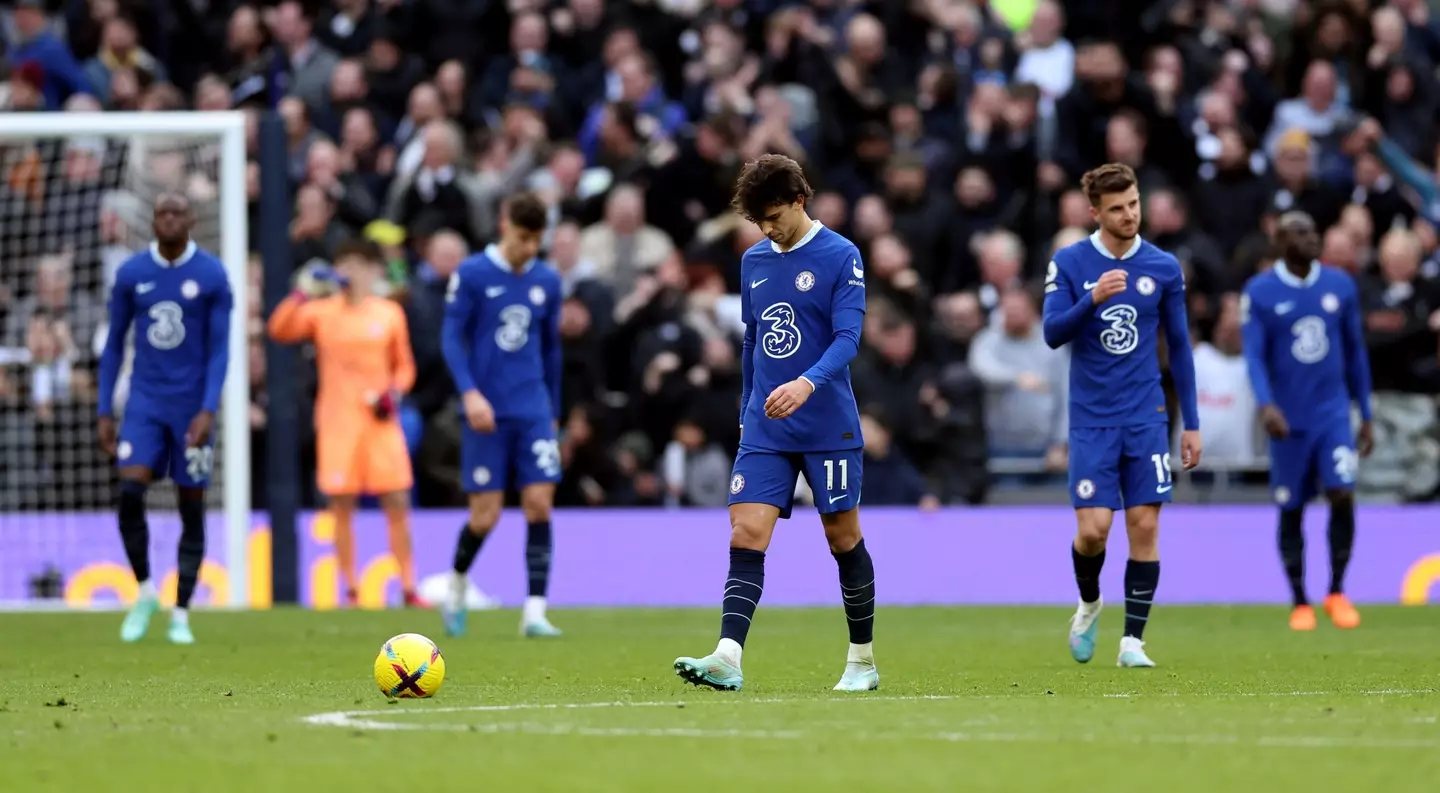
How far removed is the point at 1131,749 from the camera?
21.0ft

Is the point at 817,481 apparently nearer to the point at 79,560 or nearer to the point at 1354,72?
the point at 79,560

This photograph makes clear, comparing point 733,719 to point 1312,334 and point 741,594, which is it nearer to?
point 741,594

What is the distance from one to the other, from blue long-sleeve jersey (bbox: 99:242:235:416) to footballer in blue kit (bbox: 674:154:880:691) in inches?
206

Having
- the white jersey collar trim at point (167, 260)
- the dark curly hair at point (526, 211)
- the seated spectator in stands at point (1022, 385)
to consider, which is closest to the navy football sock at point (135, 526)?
the white jersey collar trim at point (167, 260)

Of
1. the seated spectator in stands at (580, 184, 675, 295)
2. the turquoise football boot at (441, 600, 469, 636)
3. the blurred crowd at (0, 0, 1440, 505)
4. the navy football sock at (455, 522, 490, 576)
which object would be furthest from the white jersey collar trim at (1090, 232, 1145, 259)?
the seated spectator in stands at (580, 184, 675, 295)

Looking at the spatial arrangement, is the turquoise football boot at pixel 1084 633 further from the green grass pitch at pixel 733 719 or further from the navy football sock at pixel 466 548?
the navy football sock at pixel 466 548

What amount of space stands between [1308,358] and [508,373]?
16.0ft

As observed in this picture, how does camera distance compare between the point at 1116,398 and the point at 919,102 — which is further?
the point at 919,102

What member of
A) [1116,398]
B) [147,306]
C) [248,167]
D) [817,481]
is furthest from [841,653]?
[248,167]

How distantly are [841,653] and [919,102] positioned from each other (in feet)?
30.5

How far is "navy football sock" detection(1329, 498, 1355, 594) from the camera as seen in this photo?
1451 cm

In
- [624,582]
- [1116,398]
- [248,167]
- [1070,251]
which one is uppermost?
[248,167]

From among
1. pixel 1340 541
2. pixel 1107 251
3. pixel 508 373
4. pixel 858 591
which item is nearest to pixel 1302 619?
pixel 1340 541

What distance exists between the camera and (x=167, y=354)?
43.1 feet
